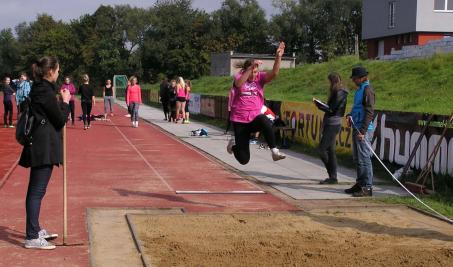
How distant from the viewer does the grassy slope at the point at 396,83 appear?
72.3 feet

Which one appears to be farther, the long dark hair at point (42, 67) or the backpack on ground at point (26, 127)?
the long dark hair at point (42, 67)

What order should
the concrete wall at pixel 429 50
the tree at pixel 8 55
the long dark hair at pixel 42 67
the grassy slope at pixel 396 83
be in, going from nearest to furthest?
the long dark hair at pixel 42 67
the grassy slope at pixel 396 83
the concrete wall at pixel 429 50
the tree at pixel 8 55

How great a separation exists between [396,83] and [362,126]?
19.6 metres

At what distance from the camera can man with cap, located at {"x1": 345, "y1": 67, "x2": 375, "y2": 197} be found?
933cm

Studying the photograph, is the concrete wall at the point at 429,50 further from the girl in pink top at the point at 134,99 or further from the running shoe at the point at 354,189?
the running shoe at the point at 354,189

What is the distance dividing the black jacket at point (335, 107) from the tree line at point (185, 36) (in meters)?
76.2

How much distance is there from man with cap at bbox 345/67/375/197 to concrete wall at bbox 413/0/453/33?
37560 millimetres

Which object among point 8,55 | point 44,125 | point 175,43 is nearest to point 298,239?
point 44,125

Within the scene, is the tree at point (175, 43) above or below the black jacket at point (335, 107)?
above

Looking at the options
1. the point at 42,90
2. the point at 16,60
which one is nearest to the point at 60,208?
the point at 42,90

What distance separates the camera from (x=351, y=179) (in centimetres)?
1132

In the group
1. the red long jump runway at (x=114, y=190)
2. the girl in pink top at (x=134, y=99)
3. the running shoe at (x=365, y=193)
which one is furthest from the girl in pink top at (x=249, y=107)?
the girl in pink top at (x=134, y=99)

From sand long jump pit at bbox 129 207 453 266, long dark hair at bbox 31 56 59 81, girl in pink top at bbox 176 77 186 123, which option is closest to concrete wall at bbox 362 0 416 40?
girl in pink top at bbox 176 77 186 123

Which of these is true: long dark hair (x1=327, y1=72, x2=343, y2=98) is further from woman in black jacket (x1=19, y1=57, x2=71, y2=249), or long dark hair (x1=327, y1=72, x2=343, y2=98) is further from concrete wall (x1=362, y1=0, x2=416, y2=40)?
concrete wall (x1=362, y1=0, x2=416, y2=40)
